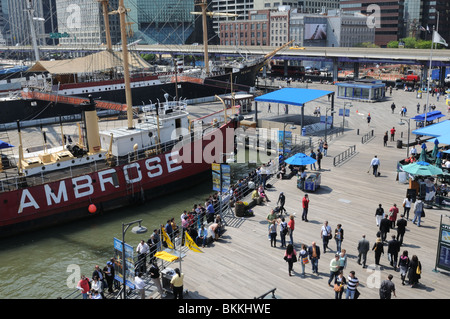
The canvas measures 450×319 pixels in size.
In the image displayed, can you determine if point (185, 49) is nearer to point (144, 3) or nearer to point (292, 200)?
point (144, 3)

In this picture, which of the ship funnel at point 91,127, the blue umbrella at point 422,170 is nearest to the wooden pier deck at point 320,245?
the blue umbrella at point 422,170

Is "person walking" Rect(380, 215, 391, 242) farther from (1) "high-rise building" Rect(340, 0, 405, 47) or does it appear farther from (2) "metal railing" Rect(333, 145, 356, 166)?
(1) "high-rise building" Rect(340, 0, 405, 47)

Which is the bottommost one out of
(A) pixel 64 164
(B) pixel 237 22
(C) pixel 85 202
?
(C) pixel 85 202

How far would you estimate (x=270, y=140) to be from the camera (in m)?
42.1

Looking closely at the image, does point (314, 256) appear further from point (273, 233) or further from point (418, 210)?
point (418, 210)

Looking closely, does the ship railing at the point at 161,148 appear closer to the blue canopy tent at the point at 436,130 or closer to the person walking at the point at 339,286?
the blue canopy tent at the point at 436,130

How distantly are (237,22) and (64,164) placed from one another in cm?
14630

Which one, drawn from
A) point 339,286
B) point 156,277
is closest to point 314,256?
point 339,286

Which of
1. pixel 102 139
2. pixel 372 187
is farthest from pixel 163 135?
pixel 372 187

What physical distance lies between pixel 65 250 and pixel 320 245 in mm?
13572

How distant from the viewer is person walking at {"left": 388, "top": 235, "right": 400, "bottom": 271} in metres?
18.3

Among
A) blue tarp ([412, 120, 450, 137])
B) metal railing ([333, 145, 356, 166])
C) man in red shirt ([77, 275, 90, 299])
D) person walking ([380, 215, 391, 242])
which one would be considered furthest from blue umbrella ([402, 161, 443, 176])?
man in red shirt ([77, 275, 90, 299])

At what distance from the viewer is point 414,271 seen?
16953 millimetres

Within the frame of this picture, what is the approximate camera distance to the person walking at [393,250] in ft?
60.0
